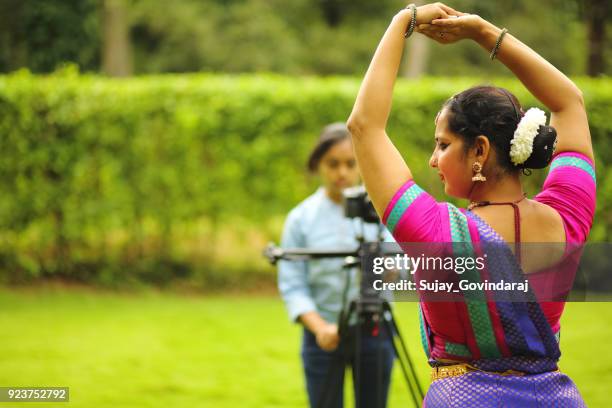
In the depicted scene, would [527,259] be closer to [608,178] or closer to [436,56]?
[608,178]

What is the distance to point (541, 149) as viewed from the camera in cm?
173

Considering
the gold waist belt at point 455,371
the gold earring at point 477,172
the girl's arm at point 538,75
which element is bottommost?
the gold waist belt at point 455,371

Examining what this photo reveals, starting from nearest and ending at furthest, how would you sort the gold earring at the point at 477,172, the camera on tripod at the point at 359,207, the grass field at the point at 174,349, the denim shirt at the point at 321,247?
the gold earring at the point at 477,172, the camera on tripod at the point at 359,207, the denim shirt at the point at 321,247, the grass field at the point at 174,349

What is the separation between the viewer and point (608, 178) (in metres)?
9.08

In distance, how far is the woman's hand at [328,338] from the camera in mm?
3012

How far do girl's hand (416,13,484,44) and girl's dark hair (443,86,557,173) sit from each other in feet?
0.52

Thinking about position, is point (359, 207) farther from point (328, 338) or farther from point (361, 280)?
point (328, 338)

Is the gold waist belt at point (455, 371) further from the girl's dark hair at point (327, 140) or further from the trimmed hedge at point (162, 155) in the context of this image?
the trimmed hedge at point (162, 155)

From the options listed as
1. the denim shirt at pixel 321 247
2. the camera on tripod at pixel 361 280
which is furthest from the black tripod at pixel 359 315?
the denim shirt at pixel 321 247

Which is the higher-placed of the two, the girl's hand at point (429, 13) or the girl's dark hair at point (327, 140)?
the girl's dark hair at point (327, 140)

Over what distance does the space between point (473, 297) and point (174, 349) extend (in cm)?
543

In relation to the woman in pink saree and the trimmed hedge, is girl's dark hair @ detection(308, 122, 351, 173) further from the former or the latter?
the trimmed hedge

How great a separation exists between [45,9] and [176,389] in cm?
1202

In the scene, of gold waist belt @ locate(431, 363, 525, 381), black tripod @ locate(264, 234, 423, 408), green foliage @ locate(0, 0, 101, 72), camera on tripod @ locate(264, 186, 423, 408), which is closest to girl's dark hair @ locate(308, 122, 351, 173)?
camera on tripod @ locate(264, 186, 423, 408)
